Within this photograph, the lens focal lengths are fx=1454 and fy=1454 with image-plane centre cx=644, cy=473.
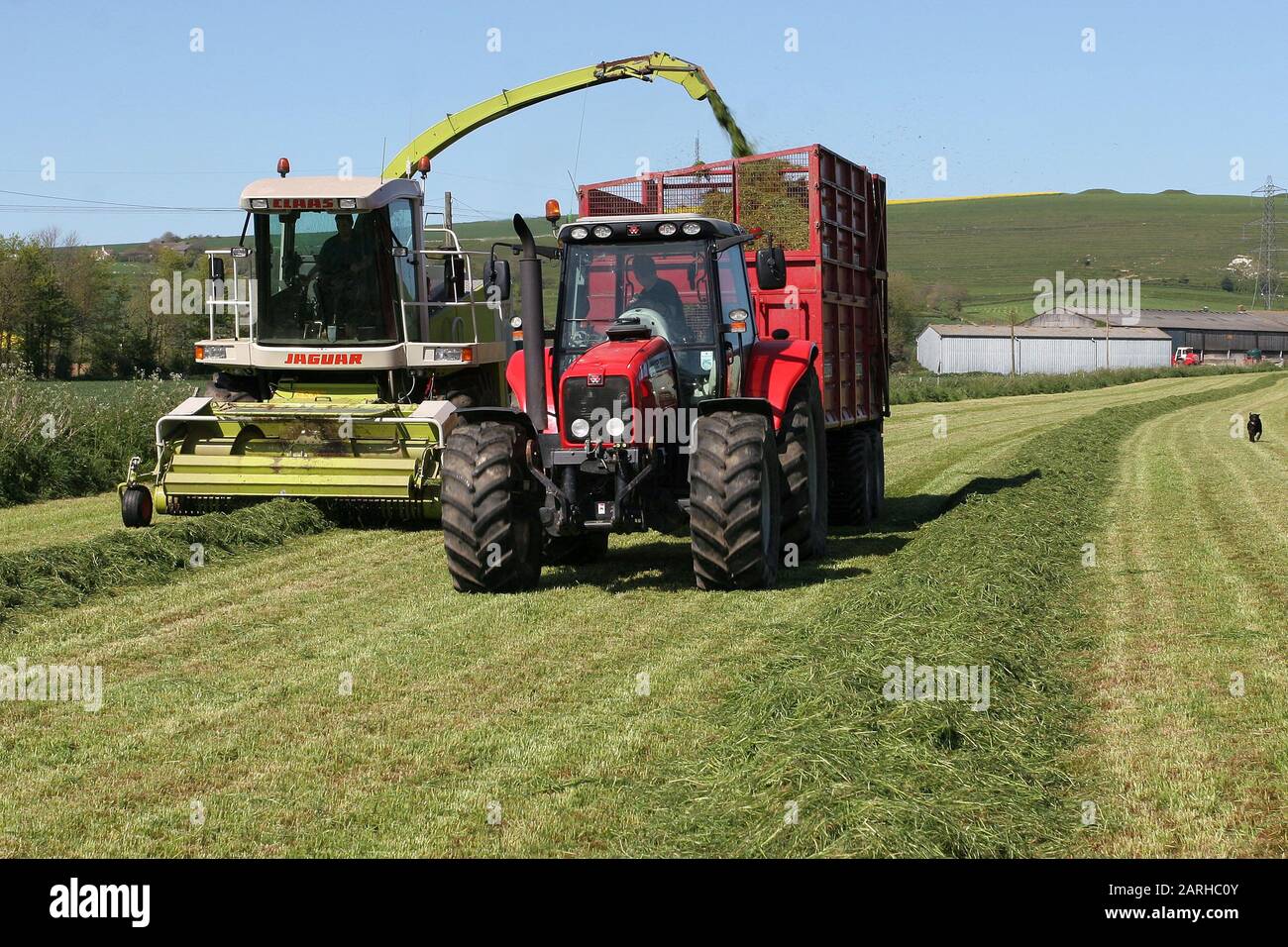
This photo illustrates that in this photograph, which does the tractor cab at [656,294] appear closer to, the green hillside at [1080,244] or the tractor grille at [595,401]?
the tractor grille at [595,401]

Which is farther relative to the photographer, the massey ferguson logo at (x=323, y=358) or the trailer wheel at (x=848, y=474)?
the trailer wheel at (x=848, y=474)

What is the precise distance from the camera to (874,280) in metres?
15.7

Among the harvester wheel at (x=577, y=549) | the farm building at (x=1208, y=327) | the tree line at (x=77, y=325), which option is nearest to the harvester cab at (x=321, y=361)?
the harvester wheel at (x=577, y=549)

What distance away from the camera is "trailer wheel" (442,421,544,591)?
9961 millimetres

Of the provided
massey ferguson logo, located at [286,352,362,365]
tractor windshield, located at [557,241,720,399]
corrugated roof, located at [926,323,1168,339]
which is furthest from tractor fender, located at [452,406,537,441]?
corrugated roof, located at [926,323,1168,339]

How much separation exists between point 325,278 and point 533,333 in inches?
191

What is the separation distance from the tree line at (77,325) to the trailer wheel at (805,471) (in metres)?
39.0

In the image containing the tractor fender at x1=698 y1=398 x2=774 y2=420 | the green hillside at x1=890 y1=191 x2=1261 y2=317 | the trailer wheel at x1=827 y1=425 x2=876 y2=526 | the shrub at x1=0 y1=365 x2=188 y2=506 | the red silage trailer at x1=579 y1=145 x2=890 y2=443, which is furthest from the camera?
the green hillside at x1=890 y1=191 x2=1261 y2=317

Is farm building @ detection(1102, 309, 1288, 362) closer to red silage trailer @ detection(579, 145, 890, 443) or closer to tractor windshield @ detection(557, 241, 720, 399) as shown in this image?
Answer: red silage trailer @ detection(579, 145, 890, 443)

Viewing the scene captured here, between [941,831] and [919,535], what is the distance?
8410mm

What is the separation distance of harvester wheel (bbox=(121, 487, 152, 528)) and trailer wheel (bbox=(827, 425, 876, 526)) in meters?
6.60

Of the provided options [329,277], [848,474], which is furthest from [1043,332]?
[329,277]

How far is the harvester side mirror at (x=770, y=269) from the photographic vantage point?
34.7 ft

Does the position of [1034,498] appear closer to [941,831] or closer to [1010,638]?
[1010,638]
